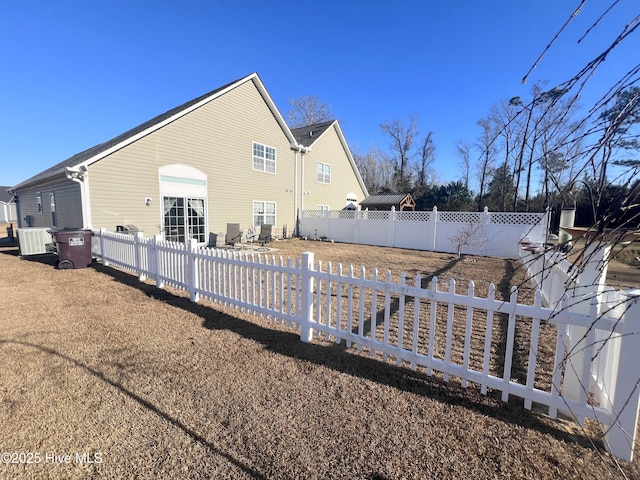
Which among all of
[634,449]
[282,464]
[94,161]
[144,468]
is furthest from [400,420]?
[94,161]

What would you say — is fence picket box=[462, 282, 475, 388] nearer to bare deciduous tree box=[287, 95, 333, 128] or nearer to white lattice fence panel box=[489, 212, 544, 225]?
white lattice fence panel box=[489, 212, 544, 225]

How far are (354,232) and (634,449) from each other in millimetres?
14737

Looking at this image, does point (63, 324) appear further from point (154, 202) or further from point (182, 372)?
point (154, 202)

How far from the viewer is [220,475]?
1799 mm

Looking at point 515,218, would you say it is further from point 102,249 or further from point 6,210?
point 6,210

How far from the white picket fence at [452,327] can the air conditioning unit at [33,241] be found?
237 inches

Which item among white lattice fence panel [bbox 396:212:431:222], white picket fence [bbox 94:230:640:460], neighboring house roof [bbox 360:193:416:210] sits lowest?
white picket fence [bbox 94:230:640:460]

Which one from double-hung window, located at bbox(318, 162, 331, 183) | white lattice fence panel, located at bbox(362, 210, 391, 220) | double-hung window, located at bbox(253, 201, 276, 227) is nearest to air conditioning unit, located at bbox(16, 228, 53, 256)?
double-hung window, located at bbox(253, 201, 276, 227)

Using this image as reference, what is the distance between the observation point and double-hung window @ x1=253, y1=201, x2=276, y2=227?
15.1 meters

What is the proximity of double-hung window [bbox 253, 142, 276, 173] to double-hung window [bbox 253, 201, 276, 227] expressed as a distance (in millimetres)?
1788

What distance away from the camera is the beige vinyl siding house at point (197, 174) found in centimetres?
978

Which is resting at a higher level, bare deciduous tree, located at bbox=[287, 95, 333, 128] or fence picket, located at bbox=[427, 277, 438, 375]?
bare deciduous tree, located at bbox=[287, 95, 333, 128]

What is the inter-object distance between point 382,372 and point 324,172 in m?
17.7

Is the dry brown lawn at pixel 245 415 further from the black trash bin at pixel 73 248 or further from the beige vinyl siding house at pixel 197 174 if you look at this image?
the beige vinyl siding house at pixel 197 174
